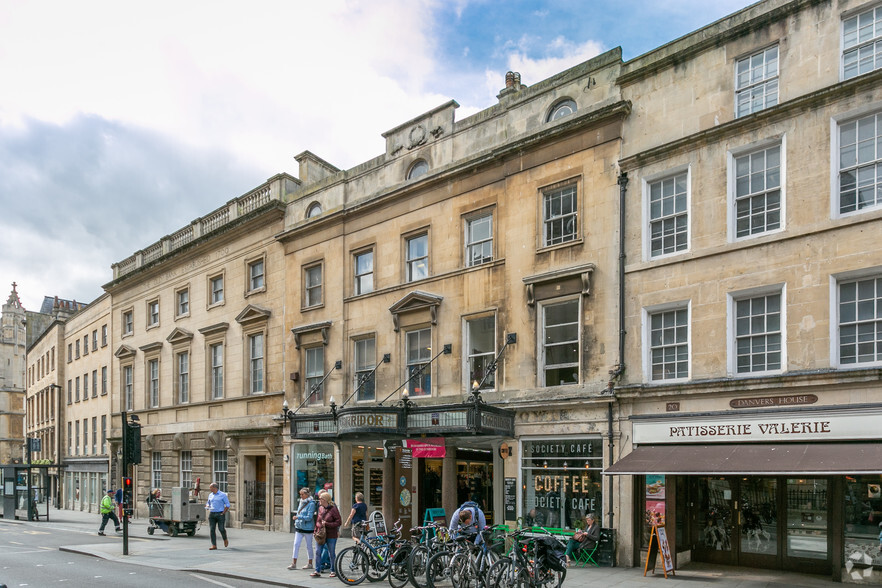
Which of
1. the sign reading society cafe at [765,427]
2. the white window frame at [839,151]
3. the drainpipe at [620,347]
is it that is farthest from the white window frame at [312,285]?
the white window frame at [839,151]

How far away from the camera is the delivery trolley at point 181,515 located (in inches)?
914

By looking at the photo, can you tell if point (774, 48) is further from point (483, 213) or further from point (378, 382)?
point (378, 382)

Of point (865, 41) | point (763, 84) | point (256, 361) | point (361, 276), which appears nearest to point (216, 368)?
point (256, 361)

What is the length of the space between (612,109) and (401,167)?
7527 mm

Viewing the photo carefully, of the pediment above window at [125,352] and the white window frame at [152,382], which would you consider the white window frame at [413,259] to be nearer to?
the white window frame at [152,382]

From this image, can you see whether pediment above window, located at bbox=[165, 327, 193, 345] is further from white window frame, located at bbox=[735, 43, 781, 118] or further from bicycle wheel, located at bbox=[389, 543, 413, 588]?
white window frame, located at bbox=[735, 43, 781, 118]

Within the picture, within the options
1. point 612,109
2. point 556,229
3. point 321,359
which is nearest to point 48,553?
point 321,359

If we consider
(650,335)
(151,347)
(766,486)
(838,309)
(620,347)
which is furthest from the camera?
(151,347)

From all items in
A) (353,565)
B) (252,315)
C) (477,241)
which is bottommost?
(353,565)

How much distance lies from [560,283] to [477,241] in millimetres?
3243

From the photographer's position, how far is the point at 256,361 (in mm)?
26750

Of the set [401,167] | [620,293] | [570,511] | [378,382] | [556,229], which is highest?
[401,167]

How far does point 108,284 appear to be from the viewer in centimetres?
3684

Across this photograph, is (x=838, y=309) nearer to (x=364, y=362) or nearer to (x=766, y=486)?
(x=766, y=486)
